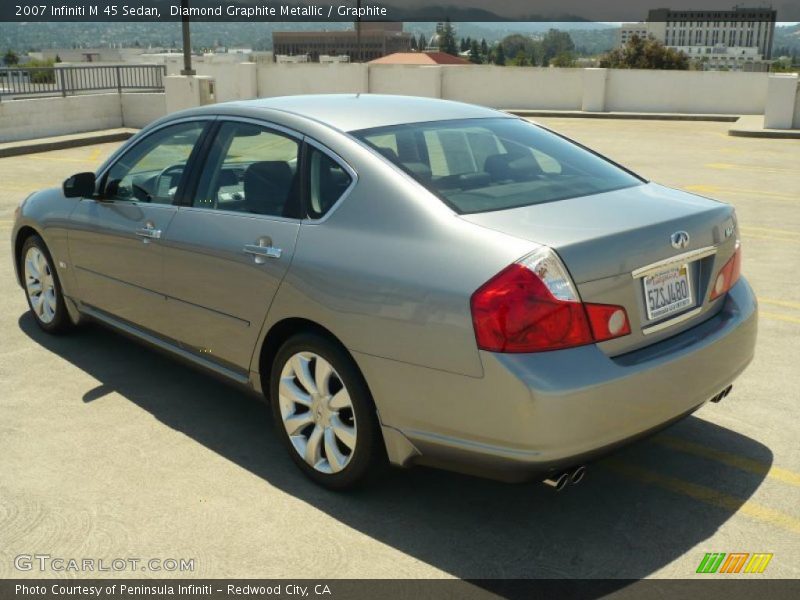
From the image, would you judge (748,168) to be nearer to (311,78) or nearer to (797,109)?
(797,109)

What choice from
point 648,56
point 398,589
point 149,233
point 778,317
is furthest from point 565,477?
point 648,56

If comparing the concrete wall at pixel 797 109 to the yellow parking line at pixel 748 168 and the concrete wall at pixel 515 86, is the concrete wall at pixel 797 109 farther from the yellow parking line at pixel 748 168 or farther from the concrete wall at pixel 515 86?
the concrete wall at pixel 515 86

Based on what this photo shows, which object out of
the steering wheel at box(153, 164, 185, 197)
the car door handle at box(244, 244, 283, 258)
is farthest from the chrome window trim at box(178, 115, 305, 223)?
the steering wheel at box(153, 164, 185, 197)

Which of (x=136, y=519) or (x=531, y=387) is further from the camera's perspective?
(x=136, y=519)

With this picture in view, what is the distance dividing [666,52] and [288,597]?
323ft

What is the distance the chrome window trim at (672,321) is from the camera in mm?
3443

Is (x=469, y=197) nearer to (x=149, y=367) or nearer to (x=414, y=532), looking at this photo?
(x=414, y=532)

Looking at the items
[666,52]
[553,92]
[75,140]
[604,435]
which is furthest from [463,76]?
[666,52]

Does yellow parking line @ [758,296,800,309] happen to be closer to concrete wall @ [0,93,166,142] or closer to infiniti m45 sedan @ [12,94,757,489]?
infiniti m45 sedan @ [12,94,757,489]

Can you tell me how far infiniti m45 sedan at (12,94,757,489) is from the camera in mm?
3182

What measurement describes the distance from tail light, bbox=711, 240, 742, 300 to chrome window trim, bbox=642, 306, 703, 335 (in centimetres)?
16

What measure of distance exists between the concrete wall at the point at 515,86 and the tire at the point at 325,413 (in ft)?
93.3

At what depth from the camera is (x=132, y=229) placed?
4.89m

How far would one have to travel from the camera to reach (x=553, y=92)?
31.5 metres
